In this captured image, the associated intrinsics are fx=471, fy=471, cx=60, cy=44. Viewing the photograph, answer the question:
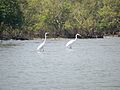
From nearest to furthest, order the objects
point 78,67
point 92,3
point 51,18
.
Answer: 1. point 78,67
2. point 51,18
3. point 92,3

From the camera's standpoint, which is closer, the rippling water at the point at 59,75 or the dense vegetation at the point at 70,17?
the rippling water at the point at 59,75

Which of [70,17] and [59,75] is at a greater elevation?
[70,17]

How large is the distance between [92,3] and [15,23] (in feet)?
86.7

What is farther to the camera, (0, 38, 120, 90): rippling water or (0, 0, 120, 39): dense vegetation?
Answer: (0, 0, 120, 39): dense vegetation

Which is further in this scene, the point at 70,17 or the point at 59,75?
the point at 70,17

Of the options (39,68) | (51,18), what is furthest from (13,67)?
(51,18)

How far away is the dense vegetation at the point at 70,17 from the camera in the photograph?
245ft

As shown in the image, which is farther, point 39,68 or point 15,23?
point 15,23

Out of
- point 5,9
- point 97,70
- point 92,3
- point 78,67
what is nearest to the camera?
point 97,70

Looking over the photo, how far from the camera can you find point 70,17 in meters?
80.1

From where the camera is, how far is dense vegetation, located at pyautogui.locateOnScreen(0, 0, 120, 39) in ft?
245

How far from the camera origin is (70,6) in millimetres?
80188

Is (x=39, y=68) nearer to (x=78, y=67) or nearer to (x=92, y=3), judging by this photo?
(x=78, y=67)

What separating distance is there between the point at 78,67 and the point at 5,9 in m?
38.0
